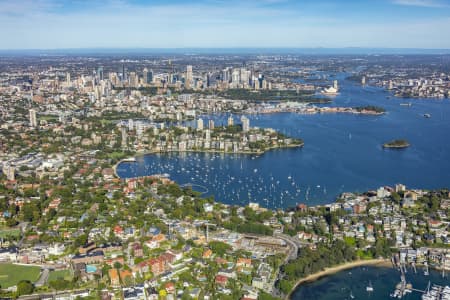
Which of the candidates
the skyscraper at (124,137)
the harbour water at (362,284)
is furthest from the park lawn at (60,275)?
the skyscraper at (124,137)

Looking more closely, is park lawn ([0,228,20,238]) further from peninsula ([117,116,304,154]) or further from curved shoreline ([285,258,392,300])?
peninsula ([117,116,304,154])

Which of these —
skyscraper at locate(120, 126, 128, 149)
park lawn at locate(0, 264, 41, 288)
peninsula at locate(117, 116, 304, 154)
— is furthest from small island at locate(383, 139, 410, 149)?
park lawn at locate(0, 264, 41, 288)

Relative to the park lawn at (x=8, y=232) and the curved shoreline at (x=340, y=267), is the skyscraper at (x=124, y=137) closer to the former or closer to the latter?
the park lawn at (x=8, y=232)

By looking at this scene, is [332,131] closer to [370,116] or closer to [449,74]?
[370,116]

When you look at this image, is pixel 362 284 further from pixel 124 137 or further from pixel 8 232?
pixel 124 137

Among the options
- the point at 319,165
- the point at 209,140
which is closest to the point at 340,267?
the point at 319,165

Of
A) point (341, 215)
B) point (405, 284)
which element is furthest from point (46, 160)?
point (405, 284)

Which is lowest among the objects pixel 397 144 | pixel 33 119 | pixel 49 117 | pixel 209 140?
pixel 397 144
